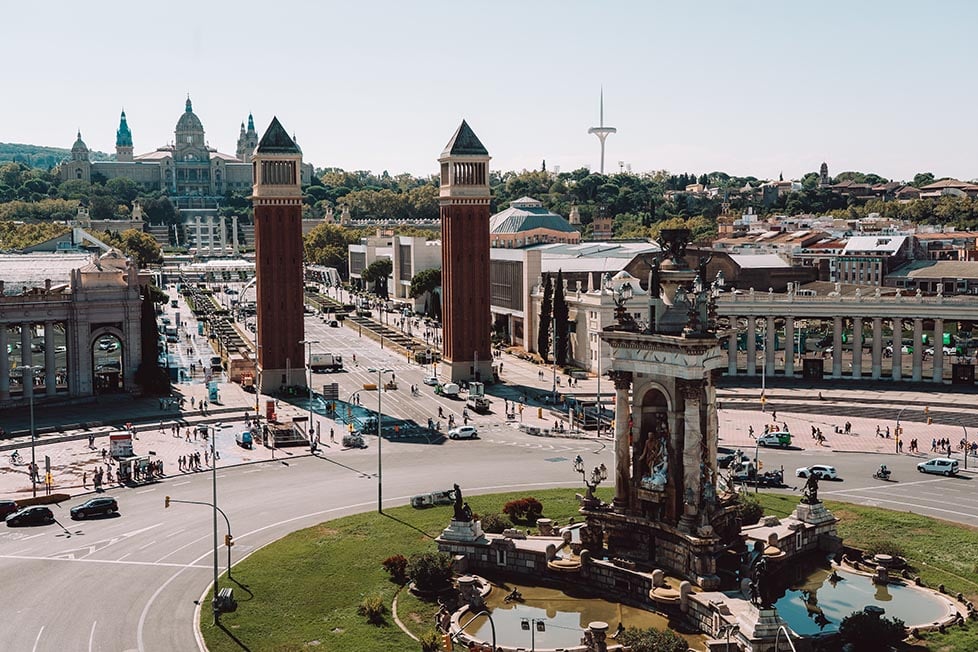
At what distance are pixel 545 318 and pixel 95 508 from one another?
2843 inches

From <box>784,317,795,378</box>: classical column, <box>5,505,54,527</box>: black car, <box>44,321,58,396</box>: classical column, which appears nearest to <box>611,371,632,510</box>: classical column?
<box>5,505,54,527</box>: black car

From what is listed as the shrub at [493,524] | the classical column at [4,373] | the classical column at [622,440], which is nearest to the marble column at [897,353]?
the shrub at [493,524]

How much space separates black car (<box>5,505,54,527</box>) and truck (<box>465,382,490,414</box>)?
45.1m

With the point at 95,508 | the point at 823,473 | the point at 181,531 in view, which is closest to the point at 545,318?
the point at 823,473

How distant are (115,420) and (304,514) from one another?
38.5 meters

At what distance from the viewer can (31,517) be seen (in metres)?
65.6

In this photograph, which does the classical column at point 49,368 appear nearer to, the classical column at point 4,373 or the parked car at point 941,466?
the classical column at point 4,373

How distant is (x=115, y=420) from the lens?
97812 millimetres

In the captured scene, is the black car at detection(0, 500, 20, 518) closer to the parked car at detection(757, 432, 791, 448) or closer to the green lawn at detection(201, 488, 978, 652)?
the green lawn at detection(201, 488, 978, 652)

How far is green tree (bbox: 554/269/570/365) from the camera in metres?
127

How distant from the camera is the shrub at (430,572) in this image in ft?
166

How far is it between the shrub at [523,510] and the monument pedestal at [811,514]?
1487 centimetres

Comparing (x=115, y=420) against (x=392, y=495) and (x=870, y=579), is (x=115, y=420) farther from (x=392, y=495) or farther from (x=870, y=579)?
(x=870, y=579)

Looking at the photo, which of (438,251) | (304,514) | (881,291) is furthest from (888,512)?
(438,251)
